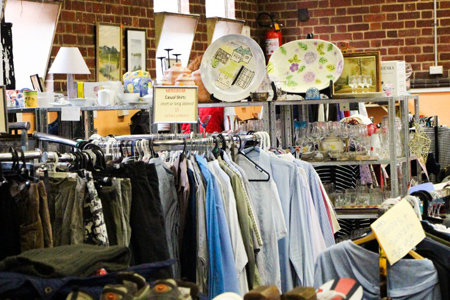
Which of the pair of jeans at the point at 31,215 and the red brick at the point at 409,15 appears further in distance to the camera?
the red brick at the point at 409,15

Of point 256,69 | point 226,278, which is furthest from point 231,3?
point 226,278

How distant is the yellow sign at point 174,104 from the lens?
3.40m

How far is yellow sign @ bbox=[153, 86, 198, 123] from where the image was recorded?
340 cm

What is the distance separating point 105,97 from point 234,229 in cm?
218

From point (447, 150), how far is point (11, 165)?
4028mm

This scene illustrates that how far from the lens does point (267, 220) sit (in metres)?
3.13

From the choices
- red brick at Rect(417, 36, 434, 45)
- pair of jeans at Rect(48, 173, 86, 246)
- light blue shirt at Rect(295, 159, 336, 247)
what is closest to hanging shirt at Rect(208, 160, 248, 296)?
light blue shirt at Rect(295, 159, 336, 247)

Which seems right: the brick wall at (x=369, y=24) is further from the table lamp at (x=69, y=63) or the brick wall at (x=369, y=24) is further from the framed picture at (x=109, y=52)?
the table lamp at (x=69, y=63)

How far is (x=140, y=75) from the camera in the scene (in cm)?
493

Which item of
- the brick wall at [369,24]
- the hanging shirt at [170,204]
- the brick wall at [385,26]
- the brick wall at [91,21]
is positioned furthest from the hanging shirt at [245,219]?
the brick wall at [385,26]

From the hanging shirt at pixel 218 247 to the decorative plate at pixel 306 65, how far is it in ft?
6.87

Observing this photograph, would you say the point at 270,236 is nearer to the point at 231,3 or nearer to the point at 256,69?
the point at 256,69

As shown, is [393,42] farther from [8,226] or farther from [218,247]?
[8,226]

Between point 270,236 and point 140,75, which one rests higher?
point 140,75
